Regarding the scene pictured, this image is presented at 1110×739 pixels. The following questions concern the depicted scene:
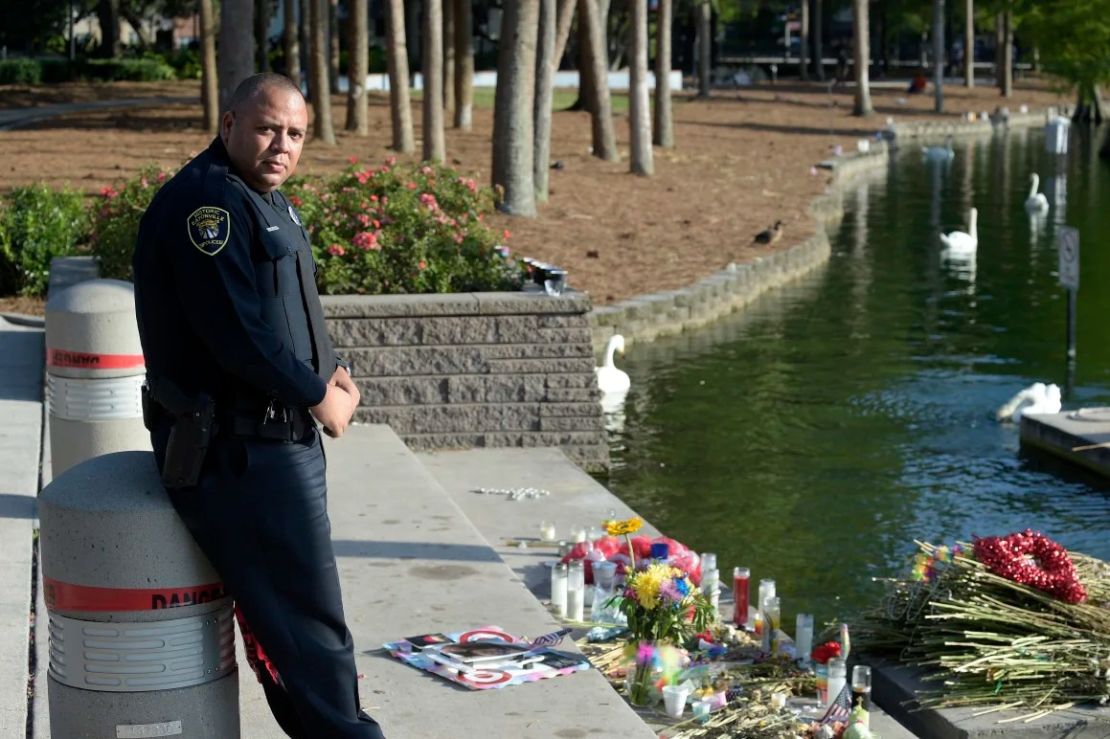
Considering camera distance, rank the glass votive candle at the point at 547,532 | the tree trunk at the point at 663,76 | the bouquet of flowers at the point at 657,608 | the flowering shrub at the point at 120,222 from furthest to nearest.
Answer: the tree trunk at the point at 663,76
the flowering shrub at the point at 120,222
the glass votive candle at the point at 547,532
the bouquet of flowers at the point at 657,608

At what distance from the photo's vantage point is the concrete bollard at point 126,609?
14.0 feet

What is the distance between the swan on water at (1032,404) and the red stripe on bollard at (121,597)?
10.3m

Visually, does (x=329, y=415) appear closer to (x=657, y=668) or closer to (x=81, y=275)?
(x=657, y=668)

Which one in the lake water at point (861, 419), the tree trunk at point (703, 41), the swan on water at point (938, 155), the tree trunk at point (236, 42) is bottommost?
the lake water at point (861, 419)

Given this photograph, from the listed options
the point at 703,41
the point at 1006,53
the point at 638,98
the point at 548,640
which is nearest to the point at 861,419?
Answer: the point at 548,640

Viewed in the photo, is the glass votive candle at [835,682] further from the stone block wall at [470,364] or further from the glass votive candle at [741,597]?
the stone block wall at [470,364]

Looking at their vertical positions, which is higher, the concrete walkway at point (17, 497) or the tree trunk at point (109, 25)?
the tree trunk at point (109, 25)

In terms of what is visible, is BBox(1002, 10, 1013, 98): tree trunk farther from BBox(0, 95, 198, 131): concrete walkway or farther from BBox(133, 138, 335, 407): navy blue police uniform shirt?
BBox(133, 138, 335, 407): navy blue police uniform shirt

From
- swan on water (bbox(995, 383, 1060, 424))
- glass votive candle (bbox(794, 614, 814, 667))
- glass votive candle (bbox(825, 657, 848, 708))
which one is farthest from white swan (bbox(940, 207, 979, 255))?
glass votive candle (bbox(825, 657, 848, 708))

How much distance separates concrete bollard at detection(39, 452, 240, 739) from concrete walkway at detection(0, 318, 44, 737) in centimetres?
140

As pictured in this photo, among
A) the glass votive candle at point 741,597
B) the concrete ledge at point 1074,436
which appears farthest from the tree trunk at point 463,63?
the glass votive candle at point 741,597

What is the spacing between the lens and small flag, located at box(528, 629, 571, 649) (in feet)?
21.3

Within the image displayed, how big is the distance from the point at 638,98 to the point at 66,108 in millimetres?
17538

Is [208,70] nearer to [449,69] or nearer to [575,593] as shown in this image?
[449,69]
